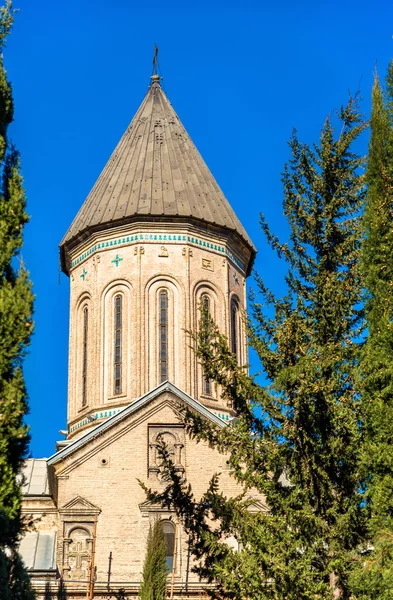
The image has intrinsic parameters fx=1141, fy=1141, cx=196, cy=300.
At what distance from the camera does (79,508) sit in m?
22.4

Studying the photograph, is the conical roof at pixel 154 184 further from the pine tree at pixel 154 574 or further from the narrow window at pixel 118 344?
the pine tree at pixel 154 574

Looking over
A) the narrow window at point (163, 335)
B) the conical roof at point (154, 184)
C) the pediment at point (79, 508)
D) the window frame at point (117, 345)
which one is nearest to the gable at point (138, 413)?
the pediment at point (79, 508)

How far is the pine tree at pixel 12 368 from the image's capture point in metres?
11.2

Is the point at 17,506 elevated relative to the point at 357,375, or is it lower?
lower

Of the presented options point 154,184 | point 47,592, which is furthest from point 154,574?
point 154,184

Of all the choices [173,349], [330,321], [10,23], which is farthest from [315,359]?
[173,349]

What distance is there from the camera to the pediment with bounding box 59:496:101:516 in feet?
73.2

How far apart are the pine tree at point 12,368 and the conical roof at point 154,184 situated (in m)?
14.6

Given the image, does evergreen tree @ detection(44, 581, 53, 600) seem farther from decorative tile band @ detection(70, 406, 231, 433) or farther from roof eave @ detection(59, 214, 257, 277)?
roof eave @ detection(59, 214, 257, 277)

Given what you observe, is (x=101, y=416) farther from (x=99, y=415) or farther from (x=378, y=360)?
(x=378, y=360)

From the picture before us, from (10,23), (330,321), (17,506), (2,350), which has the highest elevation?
(10,23)

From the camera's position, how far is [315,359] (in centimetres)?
1405

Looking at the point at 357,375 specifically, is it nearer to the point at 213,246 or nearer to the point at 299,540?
the point at 299,540

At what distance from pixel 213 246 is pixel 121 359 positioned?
3.62 m
